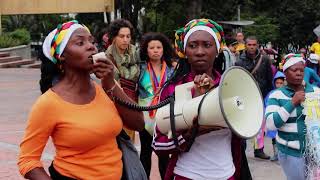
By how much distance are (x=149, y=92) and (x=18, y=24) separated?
1758 inches

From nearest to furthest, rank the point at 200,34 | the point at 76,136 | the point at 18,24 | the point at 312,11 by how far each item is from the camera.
Result: 1. the point at 76,136
2. the point at 200,34
3. the point at 312,11
4. the point at 18,24

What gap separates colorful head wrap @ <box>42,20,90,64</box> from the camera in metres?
3.08

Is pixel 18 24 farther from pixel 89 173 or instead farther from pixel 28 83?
pixel 89 173

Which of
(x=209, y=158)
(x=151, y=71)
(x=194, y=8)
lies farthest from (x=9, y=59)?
(x=209, y=158)

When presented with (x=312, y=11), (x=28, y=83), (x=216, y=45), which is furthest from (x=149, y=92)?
(x=312, y=11)

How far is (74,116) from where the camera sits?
2.98 m

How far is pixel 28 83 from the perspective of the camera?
19.3 meters

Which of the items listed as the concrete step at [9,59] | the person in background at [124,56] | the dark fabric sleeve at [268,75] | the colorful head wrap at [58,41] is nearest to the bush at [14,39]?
the concrete step at [9,59]

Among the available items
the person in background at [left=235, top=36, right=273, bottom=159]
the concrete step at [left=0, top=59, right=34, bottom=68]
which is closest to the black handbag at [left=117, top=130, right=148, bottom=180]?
the person in background at [left=235, top=36, right=273, bottom=159]

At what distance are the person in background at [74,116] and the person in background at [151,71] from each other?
107 inches

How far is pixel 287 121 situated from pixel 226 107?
1920 millimetres

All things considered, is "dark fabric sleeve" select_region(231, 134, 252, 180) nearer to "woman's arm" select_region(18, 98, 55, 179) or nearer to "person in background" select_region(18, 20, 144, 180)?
"person in background" select_region(18, 20, 144, 180)

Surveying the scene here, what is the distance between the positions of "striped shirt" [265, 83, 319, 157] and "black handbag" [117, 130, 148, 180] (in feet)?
5.53

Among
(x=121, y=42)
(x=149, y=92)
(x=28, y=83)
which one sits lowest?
(x=28, y=83)
